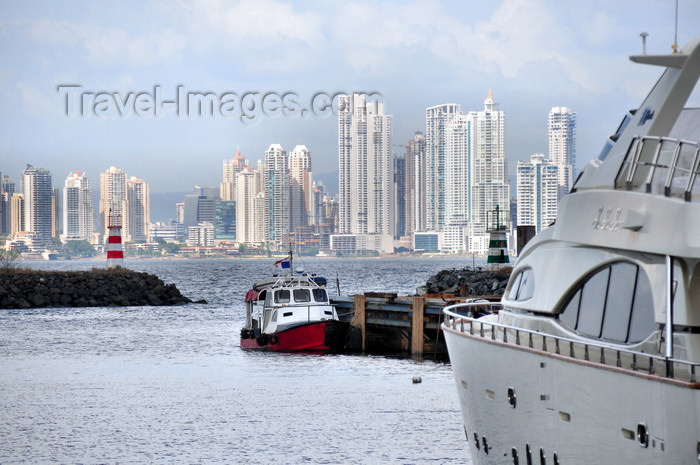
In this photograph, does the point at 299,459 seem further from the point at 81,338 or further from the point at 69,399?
the point at 81,338

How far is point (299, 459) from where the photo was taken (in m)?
21.5

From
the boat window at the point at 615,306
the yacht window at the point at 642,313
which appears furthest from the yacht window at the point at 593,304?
the yacht window at the point at 642,313

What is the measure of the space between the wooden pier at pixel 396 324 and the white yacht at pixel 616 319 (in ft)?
82.1

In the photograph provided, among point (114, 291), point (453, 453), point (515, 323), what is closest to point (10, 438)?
point (453, 453)

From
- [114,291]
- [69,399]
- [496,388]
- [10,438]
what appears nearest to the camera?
[496,388]

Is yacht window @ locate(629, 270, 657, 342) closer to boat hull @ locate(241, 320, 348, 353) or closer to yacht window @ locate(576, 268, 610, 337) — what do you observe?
yacht window @ locate(576, 268, 610, 337)

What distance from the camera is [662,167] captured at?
1010cm

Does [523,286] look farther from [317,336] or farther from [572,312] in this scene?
[317,336]

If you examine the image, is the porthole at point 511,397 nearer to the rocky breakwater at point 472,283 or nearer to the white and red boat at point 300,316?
the white and red boat at point 300,316

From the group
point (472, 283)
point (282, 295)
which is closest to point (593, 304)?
point (282, 295)

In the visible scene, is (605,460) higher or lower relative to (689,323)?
lower

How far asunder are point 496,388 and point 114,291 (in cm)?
7895

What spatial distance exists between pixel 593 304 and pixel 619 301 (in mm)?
525

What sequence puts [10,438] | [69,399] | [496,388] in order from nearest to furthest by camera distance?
[496,388]
[10,438]
[69,399]
